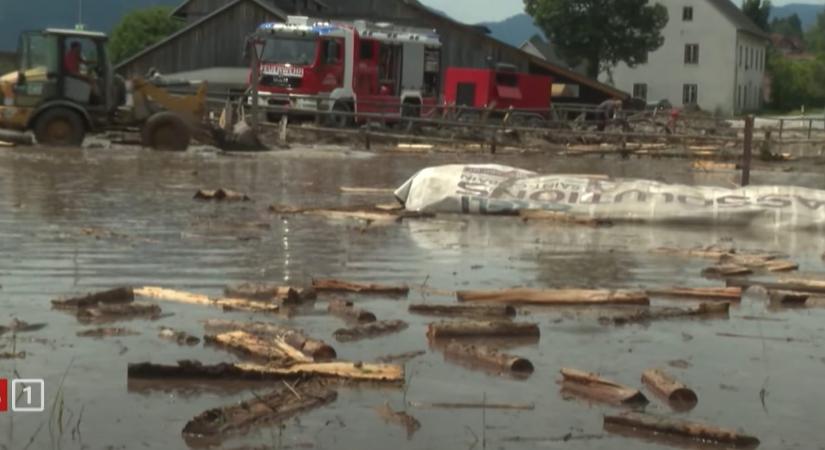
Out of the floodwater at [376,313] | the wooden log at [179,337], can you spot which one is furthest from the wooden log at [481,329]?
the wooden log at [179,337]

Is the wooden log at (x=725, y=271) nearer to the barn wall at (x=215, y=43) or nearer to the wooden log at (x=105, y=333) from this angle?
the wooden log at (x=105, y=333)

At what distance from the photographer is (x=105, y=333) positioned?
8203 mm

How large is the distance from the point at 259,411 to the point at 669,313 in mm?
3763

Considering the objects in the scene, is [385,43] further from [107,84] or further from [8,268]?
[8,268]

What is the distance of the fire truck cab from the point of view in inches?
1534

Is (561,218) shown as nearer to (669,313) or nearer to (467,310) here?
(669,313)

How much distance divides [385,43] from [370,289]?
33200mm

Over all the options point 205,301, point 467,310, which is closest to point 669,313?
point 467,310

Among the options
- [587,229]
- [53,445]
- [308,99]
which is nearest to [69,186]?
[587,229]

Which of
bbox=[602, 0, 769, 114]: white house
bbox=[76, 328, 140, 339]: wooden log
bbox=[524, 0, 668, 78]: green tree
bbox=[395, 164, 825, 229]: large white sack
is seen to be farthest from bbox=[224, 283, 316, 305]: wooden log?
A: bbox=[602, 0, 769, 114]: white house

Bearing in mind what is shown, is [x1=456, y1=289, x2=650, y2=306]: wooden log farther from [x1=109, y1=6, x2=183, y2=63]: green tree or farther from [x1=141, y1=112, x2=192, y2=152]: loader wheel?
[x1=109, y1=6, x2=183, y2=63]: green tree

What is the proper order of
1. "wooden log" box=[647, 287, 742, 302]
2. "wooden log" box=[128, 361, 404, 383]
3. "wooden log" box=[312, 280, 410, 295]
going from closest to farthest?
"wooden log" box=[128, 361, 404, 383] → "wooden log" box=[312, 280, 410, 295] → "wooden log" box=[647, 287, 742, 302]

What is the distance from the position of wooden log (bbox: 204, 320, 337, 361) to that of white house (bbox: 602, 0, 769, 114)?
3442 inches

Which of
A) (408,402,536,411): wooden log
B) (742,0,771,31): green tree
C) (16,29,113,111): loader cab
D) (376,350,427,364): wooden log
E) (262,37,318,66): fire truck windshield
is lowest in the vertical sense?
(408,402,536,411): wooden log
